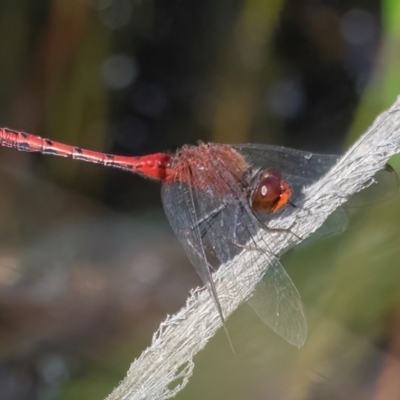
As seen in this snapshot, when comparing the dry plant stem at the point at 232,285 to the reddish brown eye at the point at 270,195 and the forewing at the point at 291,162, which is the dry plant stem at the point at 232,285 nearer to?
A: the reddish brown eye at the point at 270,195

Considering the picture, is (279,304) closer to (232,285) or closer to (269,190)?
(232,285)

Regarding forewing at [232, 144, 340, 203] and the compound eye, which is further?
forewing at [232, 144, 340, 203]

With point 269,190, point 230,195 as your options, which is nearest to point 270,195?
point 269,190

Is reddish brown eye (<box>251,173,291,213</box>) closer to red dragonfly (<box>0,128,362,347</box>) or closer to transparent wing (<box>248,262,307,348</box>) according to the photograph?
red dragonfly (<box>0,128,362,347</box>)

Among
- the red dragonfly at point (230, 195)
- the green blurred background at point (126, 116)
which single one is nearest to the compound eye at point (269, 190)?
the red dragonfly at point (230, 195)

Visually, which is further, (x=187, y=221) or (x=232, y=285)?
(x=187, y=221)

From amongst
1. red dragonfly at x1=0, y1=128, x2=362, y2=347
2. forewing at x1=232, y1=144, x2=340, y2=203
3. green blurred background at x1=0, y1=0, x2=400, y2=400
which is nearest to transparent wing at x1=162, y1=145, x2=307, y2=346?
red dragonfly at x1=0, y1=128, x2=362, y2=347
